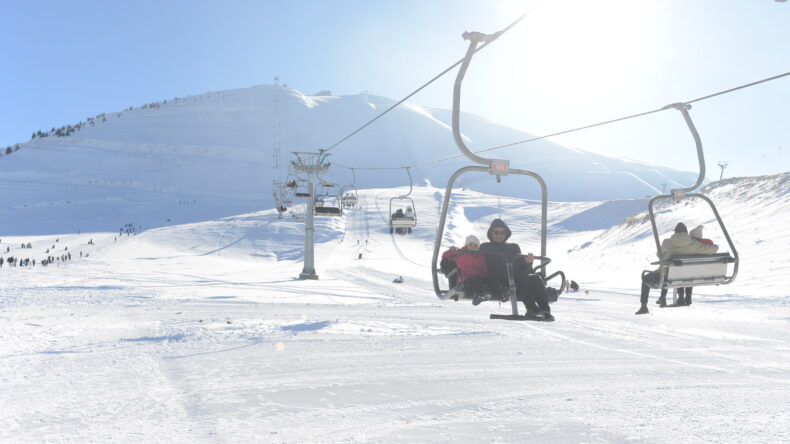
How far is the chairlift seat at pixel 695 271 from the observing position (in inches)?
387

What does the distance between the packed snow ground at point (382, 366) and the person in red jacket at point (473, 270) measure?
159 cm

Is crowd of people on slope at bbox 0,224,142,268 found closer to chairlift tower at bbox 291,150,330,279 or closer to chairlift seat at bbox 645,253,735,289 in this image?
chairlift tower at bbox 291,150,330,279

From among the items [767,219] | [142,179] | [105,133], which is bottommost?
[767,219]

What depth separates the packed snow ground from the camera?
6637 millimetres

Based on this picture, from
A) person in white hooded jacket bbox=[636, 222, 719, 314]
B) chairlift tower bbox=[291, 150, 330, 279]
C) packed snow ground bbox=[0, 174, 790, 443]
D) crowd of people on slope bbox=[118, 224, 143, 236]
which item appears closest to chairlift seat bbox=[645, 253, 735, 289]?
person in white hooded jacket bbox=[636, 222, 719, 314]

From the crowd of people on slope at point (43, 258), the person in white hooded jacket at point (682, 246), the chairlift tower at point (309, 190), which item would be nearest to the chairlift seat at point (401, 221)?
the chairlift tower at point (309, 190)

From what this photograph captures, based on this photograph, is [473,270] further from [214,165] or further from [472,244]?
[214,165]

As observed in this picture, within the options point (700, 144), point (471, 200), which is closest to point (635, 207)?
point (471, 200)

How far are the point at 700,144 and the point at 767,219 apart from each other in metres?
28.5

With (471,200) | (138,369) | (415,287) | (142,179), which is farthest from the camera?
(142,179)

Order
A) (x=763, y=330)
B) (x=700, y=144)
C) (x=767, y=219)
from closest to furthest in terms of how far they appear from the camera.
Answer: (x=700, y=144)
(x=763, y=330)
(x=767, y=219)

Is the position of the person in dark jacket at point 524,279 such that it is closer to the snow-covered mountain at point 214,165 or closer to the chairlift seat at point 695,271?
the chairlift seat at point 695,271

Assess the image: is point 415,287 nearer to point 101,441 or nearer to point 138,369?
point 138,369

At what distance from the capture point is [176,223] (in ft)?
241
